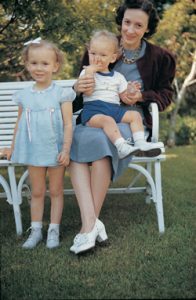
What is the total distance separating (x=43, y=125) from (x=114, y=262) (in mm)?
813

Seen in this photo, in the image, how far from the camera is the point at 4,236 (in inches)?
123

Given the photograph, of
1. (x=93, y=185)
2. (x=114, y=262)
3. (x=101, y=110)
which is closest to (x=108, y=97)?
(x=101, y=110)

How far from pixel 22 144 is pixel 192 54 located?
7619 mm

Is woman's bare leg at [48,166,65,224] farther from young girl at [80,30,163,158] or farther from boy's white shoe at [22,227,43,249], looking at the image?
young girl at [80,30,163,158]

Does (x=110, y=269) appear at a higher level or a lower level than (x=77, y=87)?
lower

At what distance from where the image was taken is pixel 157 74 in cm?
332

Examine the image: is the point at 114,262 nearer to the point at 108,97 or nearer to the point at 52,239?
the point at 52,239

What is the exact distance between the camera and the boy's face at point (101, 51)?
291 cm

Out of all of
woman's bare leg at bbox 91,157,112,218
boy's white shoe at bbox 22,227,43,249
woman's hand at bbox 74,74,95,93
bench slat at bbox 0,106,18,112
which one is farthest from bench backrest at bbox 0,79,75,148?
woman's bare leg at bbox 91,157,112,218

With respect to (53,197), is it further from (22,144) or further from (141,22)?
(141,22)

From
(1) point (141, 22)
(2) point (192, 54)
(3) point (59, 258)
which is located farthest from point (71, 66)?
(3) point (59, 258)

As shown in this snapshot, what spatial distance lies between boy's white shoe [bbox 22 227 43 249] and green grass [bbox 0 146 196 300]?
38mm

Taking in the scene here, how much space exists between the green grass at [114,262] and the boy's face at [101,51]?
1.01 meters

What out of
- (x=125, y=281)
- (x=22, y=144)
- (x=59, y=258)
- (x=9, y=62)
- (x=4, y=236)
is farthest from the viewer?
(x=9, y=62)
